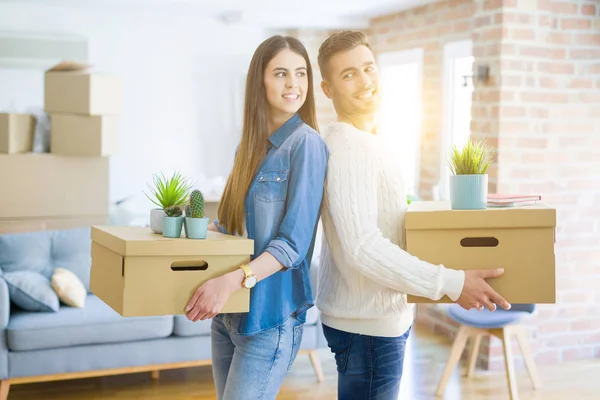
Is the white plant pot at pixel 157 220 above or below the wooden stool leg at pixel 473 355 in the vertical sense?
above

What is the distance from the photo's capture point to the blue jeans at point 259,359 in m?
1.85

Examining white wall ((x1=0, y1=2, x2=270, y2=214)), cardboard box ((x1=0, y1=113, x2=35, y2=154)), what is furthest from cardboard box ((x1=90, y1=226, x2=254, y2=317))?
white wall ((x1=0, y1=2, x2=270, y2=214))

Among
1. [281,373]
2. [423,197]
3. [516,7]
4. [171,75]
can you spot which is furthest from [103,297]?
[171,75]

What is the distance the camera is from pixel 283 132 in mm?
1957

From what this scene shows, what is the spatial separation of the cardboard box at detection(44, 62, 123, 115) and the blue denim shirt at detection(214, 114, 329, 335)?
314cm

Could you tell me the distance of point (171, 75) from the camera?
21.8 feet

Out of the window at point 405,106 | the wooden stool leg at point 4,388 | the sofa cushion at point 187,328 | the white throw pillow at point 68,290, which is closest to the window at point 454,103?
the window at point 405,106

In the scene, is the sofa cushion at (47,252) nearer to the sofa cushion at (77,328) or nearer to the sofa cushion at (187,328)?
the sofa cushion at (77,328)

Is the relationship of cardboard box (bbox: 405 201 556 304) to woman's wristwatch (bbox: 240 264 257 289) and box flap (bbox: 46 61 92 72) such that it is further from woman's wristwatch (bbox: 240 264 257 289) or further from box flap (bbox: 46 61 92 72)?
box flap (bbox: 46 61 92 72)

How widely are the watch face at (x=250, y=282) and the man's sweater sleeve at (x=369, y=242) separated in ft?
0.72

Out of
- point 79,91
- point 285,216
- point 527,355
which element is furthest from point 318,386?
point 285,216

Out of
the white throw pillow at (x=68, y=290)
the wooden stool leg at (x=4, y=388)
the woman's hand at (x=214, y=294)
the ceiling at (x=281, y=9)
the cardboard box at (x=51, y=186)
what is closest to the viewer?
the woman's hand at (x=214, y=294)

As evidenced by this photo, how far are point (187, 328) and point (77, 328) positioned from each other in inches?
22.1

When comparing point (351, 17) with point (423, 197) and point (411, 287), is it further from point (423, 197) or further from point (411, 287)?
point (411, 287)
